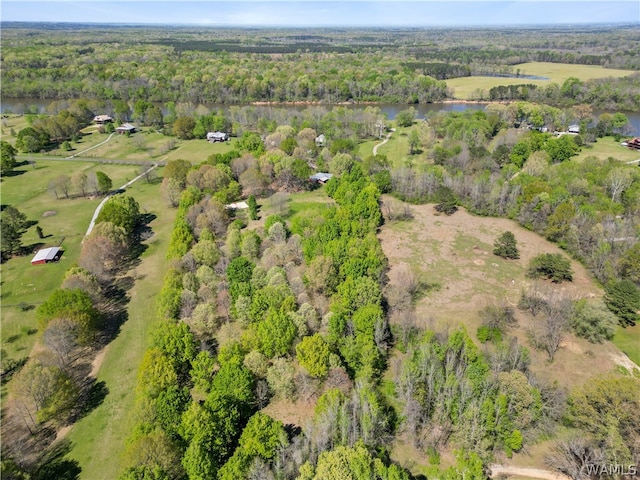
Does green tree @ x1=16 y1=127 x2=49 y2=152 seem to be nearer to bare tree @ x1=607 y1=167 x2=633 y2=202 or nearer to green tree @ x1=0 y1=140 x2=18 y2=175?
green tree @ x1=0 y1=140 x2=18 y2=175

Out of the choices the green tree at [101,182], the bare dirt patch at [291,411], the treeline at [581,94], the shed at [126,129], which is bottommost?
the bare dirt patch at [291,411]

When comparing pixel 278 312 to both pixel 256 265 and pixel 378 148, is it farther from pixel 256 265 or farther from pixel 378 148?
pixel 378 148

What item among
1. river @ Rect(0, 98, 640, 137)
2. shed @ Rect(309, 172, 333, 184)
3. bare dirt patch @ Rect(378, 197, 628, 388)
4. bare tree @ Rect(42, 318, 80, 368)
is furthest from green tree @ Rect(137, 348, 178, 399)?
river @ Rect(0, 98, 640, 137)

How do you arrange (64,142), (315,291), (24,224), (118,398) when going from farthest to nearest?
(64,142) → (24,224) → (315,291) → (118,398)

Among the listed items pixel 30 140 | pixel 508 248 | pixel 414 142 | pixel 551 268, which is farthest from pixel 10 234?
pixel 414 142

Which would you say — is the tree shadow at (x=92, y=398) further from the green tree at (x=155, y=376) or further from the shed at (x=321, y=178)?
the shed at (x=321, y=178)

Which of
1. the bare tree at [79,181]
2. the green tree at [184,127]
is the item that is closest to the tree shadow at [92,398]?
the bare tree at [79,181]

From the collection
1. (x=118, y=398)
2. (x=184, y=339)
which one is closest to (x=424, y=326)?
(x=184, y=339)
